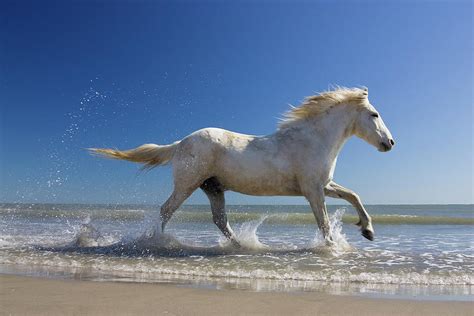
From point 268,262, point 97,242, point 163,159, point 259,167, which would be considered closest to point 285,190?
point 259,167

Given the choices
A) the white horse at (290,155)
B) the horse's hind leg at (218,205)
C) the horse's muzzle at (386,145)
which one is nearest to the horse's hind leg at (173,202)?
the white horse at (290,155)

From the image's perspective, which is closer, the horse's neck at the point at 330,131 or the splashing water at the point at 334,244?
the splashing water at the point at 334,244

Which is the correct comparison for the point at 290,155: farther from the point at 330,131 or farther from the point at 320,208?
the point at 320,208

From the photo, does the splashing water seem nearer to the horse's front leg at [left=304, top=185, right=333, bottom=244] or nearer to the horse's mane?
the horse's front leg at [left=304, top=185, right=333, bottom=244]

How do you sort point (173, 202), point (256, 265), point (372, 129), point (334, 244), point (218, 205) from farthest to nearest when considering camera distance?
point (218, 205), point (372, 129), point (173, 202), point (334, 244), point (256, 265)

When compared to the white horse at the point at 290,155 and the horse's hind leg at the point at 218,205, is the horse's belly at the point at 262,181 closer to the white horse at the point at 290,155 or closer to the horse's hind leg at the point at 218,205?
the white horse at the point at 290,155

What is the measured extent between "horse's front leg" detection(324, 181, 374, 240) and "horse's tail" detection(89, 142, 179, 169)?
7.69 feet

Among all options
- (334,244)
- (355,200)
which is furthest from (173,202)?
(355,200)

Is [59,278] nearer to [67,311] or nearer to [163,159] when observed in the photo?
[67,311]

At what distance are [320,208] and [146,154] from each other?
271 centimetres

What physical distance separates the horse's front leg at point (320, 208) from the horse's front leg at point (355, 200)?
48 cm

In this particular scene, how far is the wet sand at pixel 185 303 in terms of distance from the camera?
117 inches

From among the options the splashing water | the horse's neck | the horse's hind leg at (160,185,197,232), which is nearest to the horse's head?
the horse's neck

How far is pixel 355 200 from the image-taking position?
6523 mm
